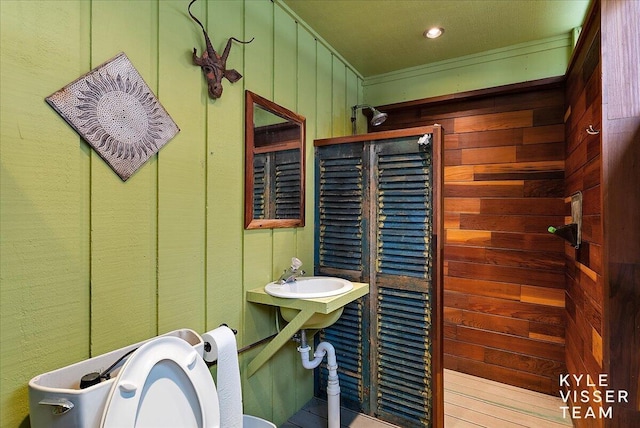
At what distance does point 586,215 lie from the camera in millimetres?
1604

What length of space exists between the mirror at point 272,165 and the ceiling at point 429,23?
663mm

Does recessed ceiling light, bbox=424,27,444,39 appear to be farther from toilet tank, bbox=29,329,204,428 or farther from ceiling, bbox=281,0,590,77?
toilet tank, bbox=29,329,204,428

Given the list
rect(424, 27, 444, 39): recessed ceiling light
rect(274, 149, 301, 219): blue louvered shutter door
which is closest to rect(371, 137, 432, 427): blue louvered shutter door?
rect(274, 149, 301, 219): blue louvered shutter door

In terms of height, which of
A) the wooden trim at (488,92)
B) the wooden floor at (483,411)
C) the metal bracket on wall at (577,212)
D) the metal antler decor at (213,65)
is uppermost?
the wooden trim at (488,92)

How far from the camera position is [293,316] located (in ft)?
5.54

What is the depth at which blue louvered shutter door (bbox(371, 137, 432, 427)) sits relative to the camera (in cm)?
186

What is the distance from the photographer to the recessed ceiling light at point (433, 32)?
2.17 meters

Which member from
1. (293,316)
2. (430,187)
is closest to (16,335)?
(293,316)

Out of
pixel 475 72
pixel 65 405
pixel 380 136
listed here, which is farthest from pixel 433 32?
pixel 65 405

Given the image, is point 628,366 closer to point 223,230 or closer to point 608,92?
point 608,92

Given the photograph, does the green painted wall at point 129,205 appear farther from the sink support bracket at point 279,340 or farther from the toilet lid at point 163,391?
the toilet lid at point 163,391

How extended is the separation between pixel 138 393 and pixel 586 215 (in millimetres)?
1978

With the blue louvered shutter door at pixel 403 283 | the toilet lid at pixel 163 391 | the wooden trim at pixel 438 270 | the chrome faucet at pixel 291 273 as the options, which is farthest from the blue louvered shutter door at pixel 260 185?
the wooden trim at pixel 438 270

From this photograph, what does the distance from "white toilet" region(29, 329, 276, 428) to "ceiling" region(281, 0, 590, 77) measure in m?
1.90
